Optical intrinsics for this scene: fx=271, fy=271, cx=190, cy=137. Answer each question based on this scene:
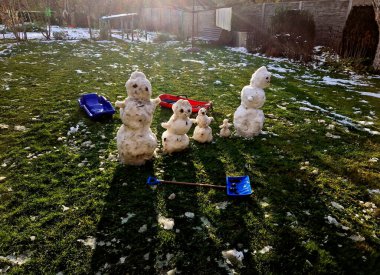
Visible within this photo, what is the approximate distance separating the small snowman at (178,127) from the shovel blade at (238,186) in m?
1.09

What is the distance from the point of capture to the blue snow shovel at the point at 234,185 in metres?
3.66

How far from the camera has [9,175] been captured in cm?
396

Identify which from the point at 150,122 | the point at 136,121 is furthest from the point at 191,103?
the point at 136,121

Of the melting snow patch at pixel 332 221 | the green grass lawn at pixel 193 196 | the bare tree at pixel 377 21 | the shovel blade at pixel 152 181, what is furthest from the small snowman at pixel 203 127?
the bare tree at pixel 377 21

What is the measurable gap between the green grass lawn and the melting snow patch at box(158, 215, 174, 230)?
0.19 ft

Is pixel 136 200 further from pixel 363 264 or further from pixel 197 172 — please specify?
pixel 363 264

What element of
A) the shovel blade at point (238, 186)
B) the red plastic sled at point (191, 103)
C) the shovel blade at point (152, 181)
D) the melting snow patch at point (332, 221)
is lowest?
the melting snow patch at point (332, 221)

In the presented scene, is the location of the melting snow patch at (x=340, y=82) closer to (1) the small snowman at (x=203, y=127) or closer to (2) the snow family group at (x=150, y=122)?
(2) the snow family group at (x=150, y=122)

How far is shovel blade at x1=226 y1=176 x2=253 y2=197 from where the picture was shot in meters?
3.65

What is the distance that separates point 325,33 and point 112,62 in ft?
36.2

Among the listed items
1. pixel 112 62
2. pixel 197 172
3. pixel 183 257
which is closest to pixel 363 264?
pixel 183 257

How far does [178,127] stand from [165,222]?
172cm

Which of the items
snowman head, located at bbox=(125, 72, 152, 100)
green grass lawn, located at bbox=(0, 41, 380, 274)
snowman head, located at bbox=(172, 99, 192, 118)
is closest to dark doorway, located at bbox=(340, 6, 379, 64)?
green grass lawn, located at bbox=(0, 41, 380, 274)

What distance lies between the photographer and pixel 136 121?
157 inches
